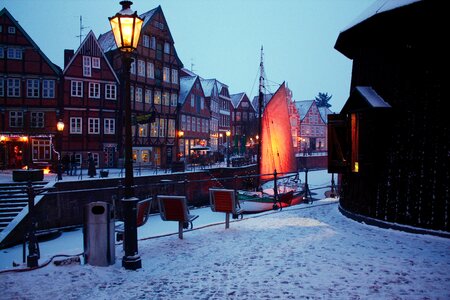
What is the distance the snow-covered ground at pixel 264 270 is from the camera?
469cm

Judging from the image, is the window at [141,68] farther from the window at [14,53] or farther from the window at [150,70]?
the window at [14,53]

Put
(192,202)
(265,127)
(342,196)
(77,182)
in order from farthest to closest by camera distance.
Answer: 1. (192,202)
2. (265,127)
3. (77,182)
4. (342,196)

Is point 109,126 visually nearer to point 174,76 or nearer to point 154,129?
point 154,129

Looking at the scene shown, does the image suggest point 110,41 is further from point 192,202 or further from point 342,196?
point 342,196

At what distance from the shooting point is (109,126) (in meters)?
32.4

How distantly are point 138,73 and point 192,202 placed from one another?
51.5ft

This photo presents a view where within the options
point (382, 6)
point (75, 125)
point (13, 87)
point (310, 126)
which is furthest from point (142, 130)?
point (310, 126)

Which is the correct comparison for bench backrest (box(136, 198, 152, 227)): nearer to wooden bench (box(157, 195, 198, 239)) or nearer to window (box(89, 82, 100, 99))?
wooden bench (box(157, 195, 198, 239))

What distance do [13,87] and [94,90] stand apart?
6.78m

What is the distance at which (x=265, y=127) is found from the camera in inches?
1060

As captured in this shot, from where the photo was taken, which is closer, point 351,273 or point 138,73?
point 351,273

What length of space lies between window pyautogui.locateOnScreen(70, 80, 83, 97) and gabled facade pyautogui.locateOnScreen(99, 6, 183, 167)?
4073mm

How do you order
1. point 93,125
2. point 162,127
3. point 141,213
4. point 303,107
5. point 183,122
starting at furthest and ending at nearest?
1. point 303,107
2. point 183,122
3. point 162,127
4. point 93,125
5. point 141,213

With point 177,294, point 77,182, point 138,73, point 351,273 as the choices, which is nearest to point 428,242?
point 351,273
